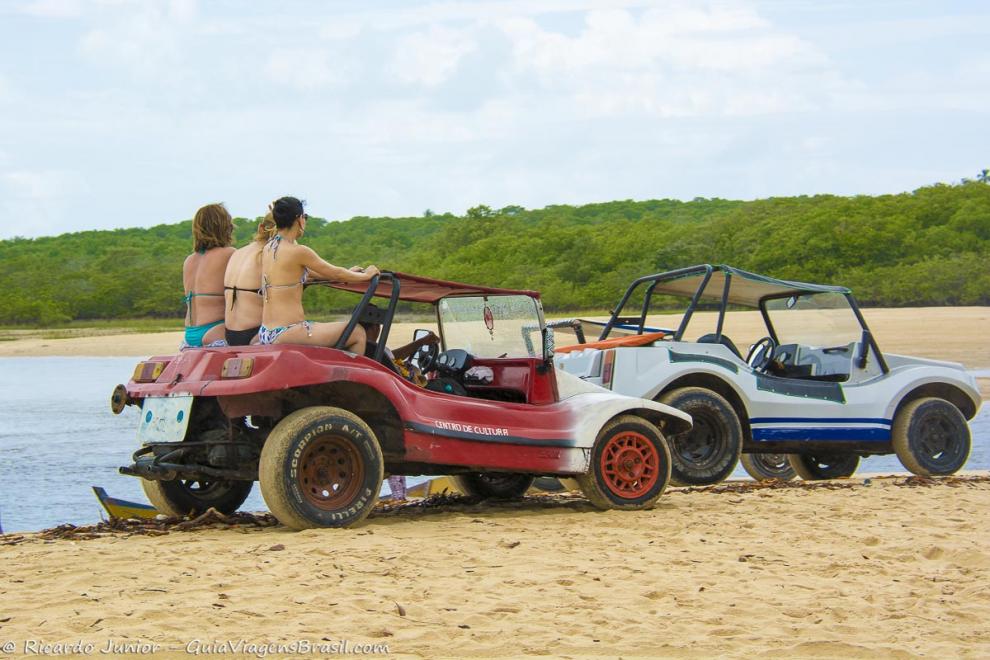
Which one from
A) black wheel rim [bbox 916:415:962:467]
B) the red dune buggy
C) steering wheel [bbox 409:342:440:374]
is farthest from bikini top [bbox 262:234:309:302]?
black wheel rim [bbox 916:415:962:467]

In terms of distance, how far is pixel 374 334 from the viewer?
795 centimetres

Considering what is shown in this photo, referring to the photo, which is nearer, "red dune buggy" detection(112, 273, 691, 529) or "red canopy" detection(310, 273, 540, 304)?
"red dune buggy" detection(112, 273, 691, 529)

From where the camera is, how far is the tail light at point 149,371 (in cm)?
789

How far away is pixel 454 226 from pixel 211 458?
66932 mm

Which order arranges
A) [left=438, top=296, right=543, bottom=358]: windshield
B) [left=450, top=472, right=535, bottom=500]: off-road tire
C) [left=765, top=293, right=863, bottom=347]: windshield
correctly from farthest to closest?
[left=765, top=293, right=863, bottom=347]: windshield < [left=450, top=472, right=535, bottom=500]: off-road tire < [left=438, top=296, right=543, bottom=358]: windshield

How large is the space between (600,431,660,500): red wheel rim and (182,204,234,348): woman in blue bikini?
8.33 ft

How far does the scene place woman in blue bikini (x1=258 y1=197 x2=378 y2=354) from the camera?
25.2ft

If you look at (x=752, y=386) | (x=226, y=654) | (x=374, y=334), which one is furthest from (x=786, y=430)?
(x=226, y=654)

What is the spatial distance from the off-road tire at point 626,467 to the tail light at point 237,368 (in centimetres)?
235

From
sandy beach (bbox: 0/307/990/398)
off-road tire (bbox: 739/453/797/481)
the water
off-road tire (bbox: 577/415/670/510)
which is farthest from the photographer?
sandy beach (bbox: 0/307/990/398)

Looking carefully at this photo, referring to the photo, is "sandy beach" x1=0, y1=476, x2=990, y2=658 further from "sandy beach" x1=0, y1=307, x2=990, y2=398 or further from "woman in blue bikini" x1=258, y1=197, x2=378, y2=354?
"sandy beach" x1=0, y1=307, x2=990, y2=398

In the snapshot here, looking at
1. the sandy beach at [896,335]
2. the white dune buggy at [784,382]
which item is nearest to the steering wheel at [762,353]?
Answer: the white dune buggy at [784,382]

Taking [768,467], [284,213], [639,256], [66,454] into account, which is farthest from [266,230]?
[639,256]

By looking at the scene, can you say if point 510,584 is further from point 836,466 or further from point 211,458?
point 836,466
